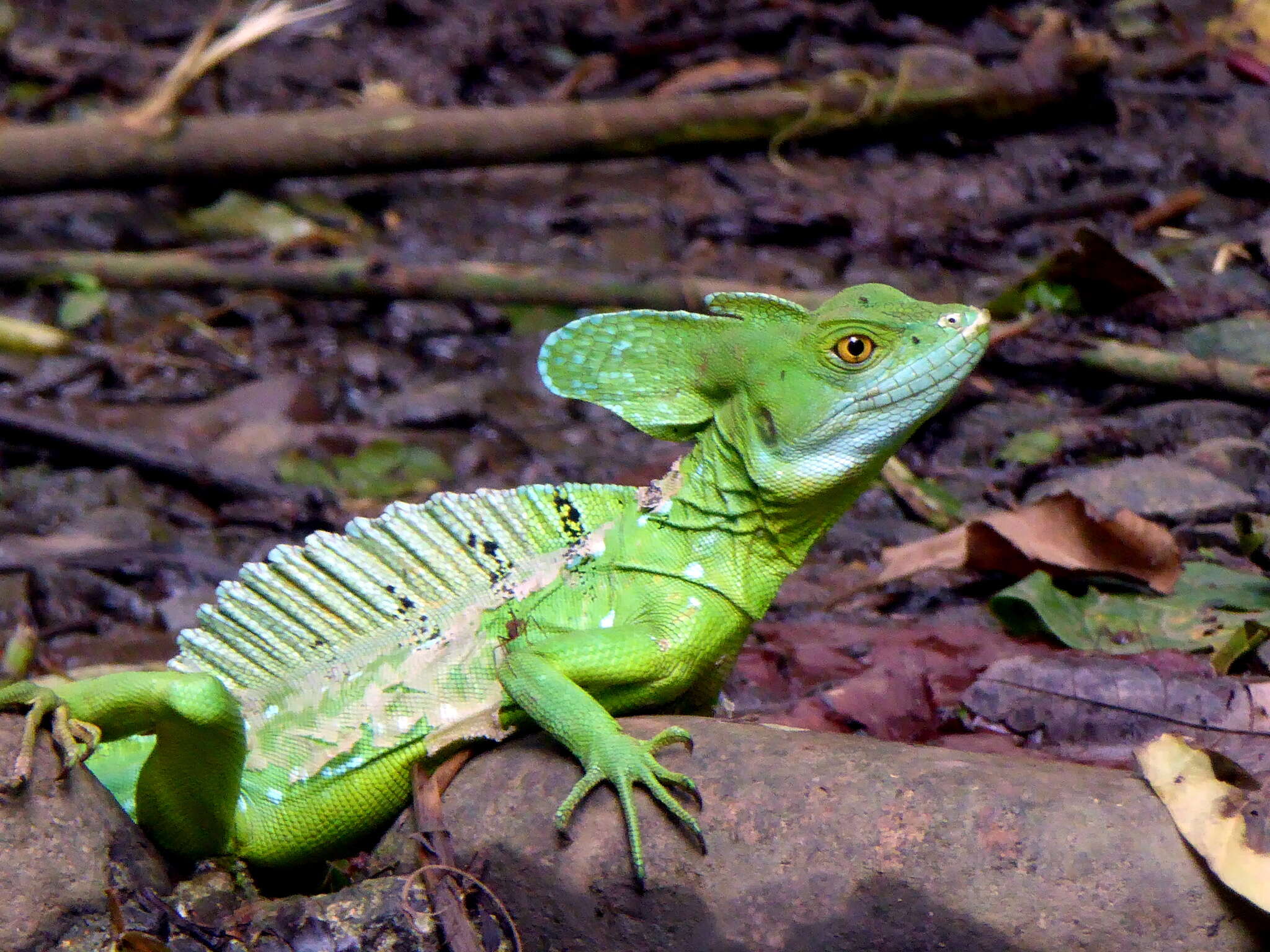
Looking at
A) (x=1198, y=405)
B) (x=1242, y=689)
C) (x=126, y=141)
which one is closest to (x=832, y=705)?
(x=1242, y=689)

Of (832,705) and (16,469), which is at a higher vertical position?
(832,705)

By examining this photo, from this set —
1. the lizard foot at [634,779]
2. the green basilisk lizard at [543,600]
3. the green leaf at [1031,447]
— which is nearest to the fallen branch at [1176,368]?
the green leaf at [1031,447]

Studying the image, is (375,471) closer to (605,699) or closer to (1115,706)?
(605,699)

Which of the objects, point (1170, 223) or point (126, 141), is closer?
point (1170, 223)

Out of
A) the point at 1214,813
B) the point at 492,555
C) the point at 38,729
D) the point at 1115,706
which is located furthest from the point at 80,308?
the point at 1214,813

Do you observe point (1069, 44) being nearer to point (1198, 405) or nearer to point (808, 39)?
point (808, 39)

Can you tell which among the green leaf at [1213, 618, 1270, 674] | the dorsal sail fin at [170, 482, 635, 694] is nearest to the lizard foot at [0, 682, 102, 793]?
the dorsal sail fin at [170, 482, 635, 694]
